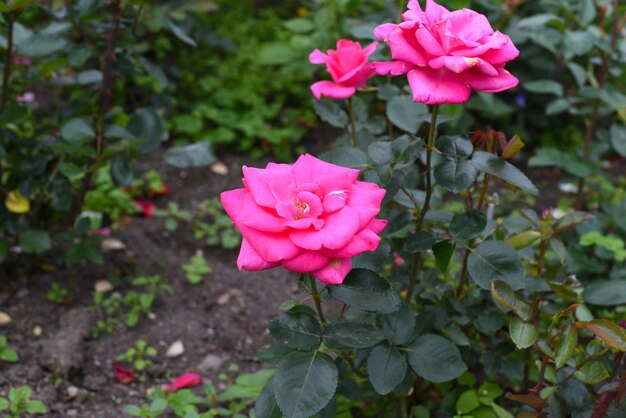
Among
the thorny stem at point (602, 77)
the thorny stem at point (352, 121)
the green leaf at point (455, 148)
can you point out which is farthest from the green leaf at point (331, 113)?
the thorny stem at point (602, 77)

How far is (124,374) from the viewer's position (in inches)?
80.2

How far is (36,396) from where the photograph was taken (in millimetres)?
1874

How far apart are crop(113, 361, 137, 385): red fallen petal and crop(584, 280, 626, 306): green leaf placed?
4.05 ft

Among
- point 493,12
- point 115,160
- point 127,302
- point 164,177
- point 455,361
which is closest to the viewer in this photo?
point 455,361

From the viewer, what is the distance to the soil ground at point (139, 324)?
6.42ft

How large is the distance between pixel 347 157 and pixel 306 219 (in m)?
0.42

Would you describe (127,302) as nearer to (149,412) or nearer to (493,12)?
(149,412)

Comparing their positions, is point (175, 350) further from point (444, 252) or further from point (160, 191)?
point (444, 252)

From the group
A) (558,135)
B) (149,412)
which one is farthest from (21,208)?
(558,135)

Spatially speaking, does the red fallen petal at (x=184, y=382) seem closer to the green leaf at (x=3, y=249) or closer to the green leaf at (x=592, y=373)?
the green leaf at (x=3, y=249)

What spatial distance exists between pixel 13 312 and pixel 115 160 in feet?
1.86

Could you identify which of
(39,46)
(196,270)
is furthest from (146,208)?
(39,46)

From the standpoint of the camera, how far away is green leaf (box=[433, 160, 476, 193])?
4.48 feet

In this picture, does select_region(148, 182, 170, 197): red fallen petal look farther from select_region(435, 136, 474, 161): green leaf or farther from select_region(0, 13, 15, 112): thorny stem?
select_region(435, 136, 474, 161): green leaf
